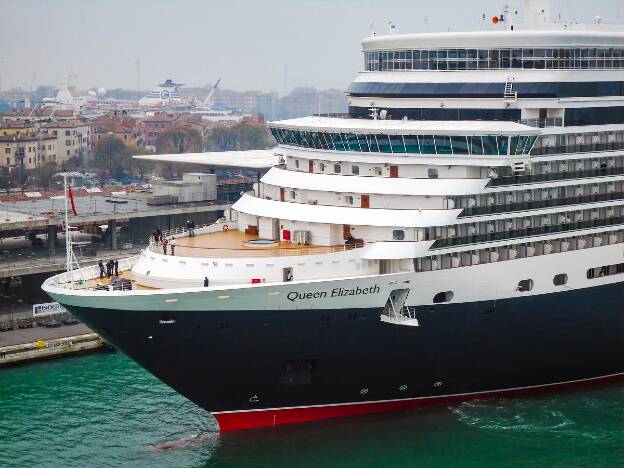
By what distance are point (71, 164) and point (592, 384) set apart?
76556 millimetres

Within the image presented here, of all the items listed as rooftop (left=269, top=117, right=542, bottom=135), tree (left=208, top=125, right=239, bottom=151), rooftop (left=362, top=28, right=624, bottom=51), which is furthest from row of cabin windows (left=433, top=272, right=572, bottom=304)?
tree (left=208, top=125, right=239, bottom=151)

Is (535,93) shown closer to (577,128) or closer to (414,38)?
(577,128)

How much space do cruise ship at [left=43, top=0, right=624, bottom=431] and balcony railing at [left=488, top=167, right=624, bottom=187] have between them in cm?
6

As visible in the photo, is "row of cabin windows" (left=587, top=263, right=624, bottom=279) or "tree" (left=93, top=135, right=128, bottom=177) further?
"tree" (left=93, top=135, right=128, bottom=177)

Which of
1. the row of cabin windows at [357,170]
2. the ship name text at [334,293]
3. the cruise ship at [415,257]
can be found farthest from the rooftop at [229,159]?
the ship name text at [334,293]

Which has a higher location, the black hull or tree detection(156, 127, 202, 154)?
tree detection(156, 127, 202, 154)

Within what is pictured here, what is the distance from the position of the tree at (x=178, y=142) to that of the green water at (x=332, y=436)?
279ft

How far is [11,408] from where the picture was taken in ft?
106

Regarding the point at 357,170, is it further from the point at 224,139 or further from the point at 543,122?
the point at 224,139

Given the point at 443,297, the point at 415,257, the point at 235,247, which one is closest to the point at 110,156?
the point at 235,247

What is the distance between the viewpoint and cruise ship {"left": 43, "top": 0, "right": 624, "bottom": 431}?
27.2 m

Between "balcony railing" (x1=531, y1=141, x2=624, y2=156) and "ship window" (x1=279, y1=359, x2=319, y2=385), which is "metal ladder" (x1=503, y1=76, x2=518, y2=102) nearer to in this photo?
"balcony railing" (x1=531, y1=141, x2=624, y2=156)

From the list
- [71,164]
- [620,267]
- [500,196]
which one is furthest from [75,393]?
[71,164]

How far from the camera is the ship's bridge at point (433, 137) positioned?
2861 cm
